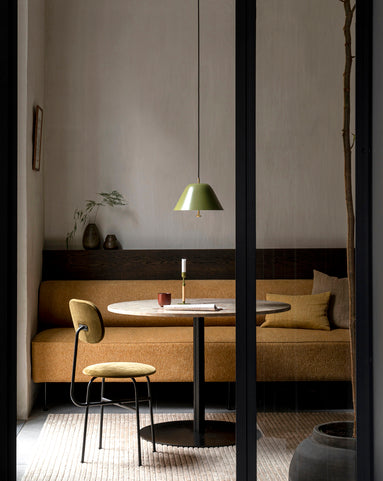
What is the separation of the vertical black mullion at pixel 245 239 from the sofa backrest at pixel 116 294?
2985 mm

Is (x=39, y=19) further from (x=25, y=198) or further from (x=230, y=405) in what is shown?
(x=230, y=405)

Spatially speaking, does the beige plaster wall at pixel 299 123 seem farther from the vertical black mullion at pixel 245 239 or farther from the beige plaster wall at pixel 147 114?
the beige plaster wall at pixel 147 114

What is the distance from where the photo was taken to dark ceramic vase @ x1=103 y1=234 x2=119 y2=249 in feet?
17.0

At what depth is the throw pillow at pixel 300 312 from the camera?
1.91m

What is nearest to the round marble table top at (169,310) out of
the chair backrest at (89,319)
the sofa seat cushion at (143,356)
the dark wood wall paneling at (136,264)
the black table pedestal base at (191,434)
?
the chair backrest at (89,319)

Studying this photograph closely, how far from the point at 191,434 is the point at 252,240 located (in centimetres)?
A: 207

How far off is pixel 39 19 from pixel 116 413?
306 cm

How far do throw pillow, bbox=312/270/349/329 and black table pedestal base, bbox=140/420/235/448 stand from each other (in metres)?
1.82

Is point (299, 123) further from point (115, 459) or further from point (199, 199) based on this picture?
point (115, 459)

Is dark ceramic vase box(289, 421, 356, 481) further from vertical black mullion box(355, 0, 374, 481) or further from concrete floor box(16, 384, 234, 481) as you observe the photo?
concrete floor box(16, 384, 234, 481)

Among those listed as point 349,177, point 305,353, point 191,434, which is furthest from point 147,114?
point 305,353

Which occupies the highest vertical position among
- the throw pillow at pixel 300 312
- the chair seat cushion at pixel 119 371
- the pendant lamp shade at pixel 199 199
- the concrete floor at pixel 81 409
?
the pendant lamp shade at pixel 199 199

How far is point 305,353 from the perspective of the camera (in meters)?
1.93
